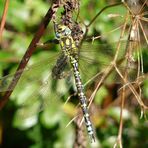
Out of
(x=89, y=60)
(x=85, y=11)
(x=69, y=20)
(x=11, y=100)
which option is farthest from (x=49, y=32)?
(x=69, y=20)

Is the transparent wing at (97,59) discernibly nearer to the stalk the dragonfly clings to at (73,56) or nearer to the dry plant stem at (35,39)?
the stalk the dragonfly clings to at (73,56)

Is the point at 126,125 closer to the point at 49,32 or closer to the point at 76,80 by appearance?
the point at 49,32

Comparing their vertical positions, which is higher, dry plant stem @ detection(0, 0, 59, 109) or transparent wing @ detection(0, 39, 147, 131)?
dry plant stem @ detection(0, 0, 59, 109)

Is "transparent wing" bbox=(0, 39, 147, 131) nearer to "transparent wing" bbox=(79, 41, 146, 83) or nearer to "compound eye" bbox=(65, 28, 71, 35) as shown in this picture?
"transparent wing" bbox=(79, 41, 146, 83)

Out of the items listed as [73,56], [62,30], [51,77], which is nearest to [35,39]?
[62,30]

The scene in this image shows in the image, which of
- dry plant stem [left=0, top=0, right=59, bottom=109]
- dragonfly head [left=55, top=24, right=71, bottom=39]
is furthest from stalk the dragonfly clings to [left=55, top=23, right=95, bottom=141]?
dry plant stem [left=0, top=0, right=59, bottom=109]

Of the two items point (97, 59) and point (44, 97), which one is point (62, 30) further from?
point (44, 97)

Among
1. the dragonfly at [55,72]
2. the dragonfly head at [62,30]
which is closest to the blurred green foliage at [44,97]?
the dragonfly at [55,72]
